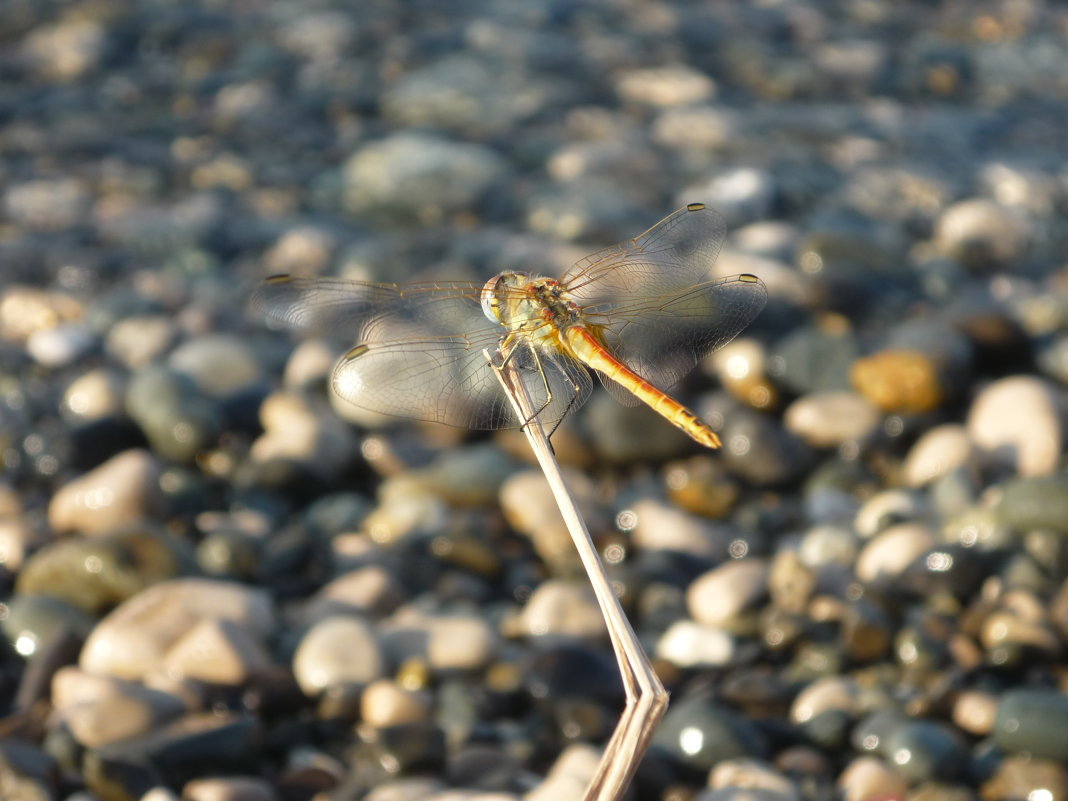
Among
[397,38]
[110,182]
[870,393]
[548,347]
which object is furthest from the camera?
[397,38]

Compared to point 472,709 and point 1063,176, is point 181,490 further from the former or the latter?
point 1063,176

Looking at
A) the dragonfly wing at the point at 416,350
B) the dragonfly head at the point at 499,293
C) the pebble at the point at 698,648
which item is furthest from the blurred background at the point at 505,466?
the dragonfly head at the point at 499,293

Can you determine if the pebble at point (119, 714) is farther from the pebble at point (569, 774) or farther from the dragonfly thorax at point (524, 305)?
the dragonfly thorax at point (524, 305)

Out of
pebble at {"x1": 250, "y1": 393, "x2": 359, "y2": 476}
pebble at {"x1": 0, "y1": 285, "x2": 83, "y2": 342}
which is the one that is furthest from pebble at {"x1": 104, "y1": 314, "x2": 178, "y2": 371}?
pebble at {"x1": 250, "y1": 393, "x2": 359, "y2": 476}

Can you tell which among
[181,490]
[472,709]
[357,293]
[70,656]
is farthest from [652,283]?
[181,490]

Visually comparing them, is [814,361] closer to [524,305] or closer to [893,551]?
[893,551]

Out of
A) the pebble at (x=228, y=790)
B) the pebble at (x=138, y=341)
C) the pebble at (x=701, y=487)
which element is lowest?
the pebble at (x=701, y=487)
